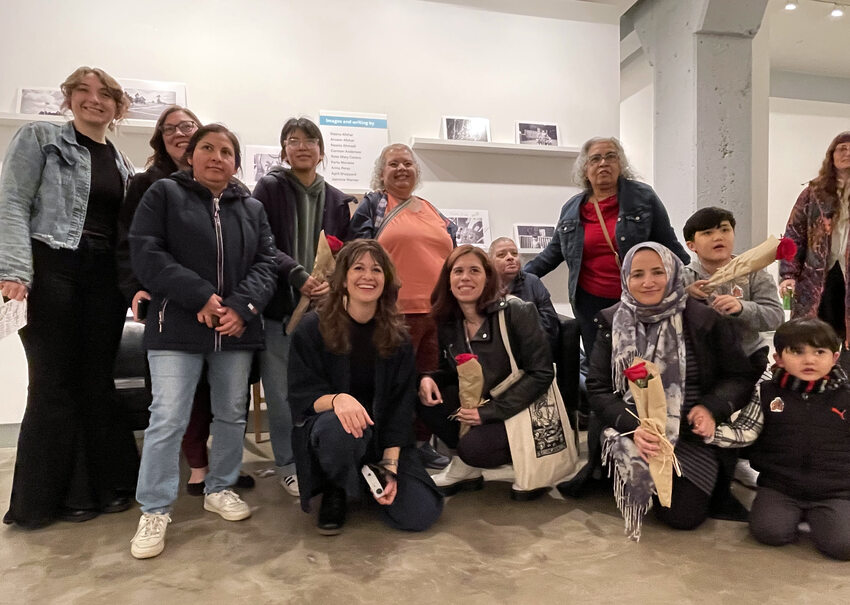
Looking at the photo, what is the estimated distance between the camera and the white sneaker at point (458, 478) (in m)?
2.34

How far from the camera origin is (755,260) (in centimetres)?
199

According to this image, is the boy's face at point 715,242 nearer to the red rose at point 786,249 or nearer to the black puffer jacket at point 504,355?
the red rose at point 786,249

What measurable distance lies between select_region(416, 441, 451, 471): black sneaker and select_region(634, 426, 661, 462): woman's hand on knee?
40.9 inches

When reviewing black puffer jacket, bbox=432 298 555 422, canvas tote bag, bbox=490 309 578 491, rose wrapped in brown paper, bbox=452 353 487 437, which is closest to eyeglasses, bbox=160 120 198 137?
black puffer jacket, bbox=432 298 555 422

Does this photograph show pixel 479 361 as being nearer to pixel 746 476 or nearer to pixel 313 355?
pixel 313 355

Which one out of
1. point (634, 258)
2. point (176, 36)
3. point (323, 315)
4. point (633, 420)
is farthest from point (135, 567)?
point (176, 36)

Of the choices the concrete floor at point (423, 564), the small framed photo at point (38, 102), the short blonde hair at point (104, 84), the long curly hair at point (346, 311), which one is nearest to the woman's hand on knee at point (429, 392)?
the long curly hair at point (346, 311)

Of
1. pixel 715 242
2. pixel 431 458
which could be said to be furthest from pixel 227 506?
pixel 715 242

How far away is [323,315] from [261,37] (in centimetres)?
227

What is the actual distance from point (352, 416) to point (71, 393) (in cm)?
108

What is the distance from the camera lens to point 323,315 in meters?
2.05

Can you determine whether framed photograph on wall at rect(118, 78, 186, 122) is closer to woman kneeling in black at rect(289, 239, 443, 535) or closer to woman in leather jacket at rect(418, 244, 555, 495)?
woman kneeling in black at rect(289, 239, 443, 535)

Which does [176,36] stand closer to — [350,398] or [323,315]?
[323,315]

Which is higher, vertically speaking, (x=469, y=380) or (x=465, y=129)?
(x=465, y=129)
